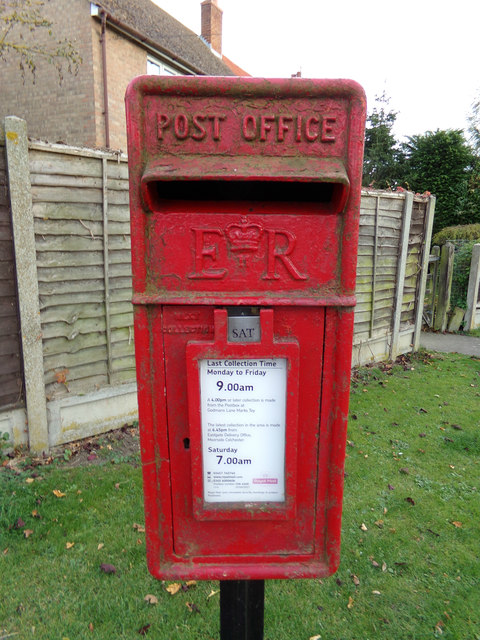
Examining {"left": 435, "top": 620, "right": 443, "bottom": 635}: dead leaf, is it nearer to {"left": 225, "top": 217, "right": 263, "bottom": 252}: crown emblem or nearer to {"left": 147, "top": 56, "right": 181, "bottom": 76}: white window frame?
{"left": 225, "top": 217, "right": 263, "bottom": 252}: crown emblem

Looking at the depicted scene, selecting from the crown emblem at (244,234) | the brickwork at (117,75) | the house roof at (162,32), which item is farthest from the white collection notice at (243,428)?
the house roof at (162,32)

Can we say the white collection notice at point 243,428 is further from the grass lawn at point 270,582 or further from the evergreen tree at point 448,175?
the evergreen tree at point 448,175

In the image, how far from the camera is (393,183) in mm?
22594

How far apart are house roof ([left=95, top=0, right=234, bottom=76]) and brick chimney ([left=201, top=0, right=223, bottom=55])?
710 millimetres

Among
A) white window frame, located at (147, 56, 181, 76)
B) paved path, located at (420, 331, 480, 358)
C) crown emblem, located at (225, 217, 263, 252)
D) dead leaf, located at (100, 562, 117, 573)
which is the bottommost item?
dead leaf, located at (100, 562, 117, 573)

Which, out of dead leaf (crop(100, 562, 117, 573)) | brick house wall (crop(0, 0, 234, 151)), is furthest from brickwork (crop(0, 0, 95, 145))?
dead leaf (crop(100, 562, 117, 573))

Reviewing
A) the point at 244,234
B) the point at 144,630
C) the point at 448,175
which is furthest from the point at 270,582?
the point at 448,175

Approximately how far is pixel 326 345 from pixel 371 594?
2.06 meters

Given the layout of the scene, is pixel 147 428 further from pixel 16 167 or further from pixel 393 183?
pixel 393 183

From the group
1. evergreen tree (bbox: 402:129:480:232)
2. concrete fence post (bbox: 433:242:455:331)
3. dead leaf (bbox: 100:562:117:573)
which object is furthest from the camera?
evergreen tree (bbox: 402:129:480:232)

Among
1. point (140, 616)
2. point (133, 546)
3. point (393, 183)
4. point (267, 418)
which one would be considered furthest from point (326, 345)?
point (393, 183)

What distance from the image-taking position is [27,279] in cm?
355

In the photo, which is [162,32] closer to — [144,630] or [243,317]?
[243,317]

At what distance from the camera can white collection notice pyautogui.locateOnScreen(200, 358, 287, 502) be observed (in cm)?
137
